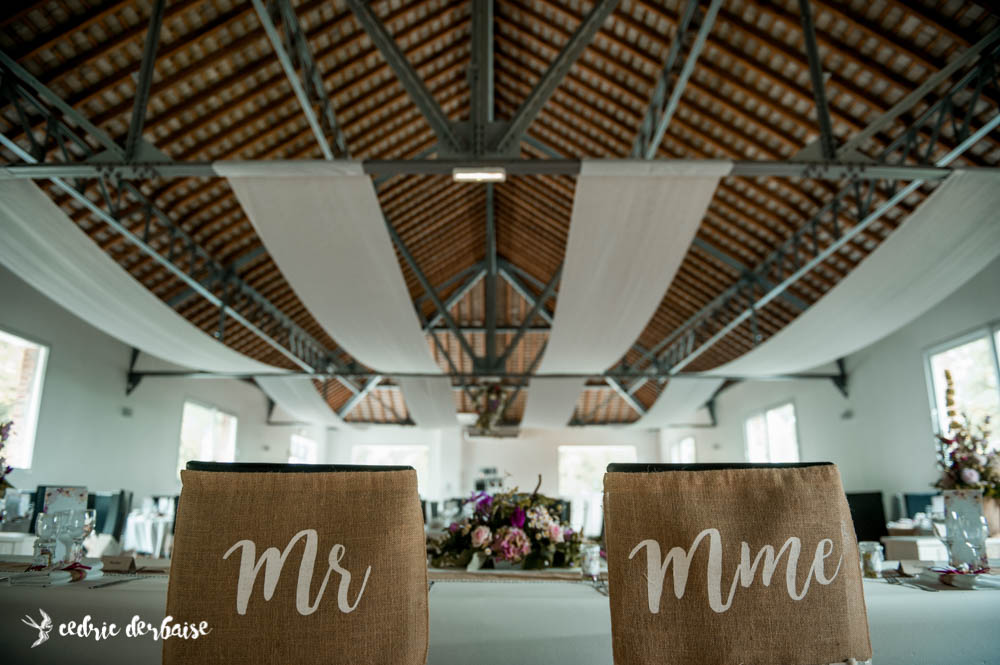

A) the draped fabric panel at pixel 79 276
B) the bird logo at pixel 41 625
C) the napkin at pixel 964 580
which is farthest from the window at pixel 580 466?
the bird logo at pixel 41 625

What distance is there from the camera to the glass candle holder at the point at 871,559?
1.75 meters

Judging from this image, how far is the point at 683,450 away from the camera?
1420 centimetres

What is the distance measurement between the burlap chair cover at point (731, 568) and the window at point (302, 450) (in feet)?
42.9

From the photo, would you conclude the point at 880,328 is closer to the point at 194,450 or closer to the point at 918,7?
the point at 918,7

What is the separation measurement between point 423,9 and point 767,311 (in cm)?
563

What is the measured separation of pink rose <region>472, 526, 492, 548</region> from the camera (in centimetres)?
227

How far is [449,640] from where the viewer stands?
44.5 inches

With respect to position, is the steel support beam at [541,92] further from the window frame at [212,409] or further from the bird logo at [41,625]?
the window frame at [212,409]

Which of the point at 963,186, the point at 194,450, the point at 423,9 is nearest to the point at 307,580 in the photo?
the point at 963,186

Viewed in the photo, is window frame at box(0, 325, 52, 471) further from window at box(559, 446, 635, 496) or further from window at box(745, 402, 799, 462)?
window at box(559, 446, 635, 496)

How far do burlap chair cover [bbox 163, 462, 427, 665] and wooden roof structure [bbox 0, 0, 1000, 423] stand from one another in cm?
327

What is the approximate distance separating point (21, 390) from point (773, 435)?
10320 millimetres

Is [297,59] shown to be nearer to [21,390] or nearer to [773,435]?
[21,390]

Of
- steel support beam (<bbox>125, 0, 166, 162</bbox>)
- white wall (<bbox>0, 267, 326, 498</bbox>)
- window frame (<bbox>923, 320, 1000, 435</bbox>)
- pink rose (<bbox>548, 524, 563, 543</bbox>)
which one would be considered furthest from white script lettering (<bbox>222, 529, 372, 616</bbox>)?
white wall (<bbox>0, 267, 326, 498</bbox>)
